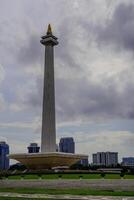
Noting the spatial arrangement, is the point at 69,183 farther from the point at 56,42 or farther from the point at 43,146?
the point at 56,42

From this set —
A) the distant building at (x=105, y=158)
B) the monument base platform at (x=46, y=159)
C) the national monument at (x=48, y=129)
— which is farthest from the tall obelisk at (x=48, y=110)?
the distant building at (x=105, y=158)

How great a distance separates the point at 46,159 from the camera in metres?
63.3

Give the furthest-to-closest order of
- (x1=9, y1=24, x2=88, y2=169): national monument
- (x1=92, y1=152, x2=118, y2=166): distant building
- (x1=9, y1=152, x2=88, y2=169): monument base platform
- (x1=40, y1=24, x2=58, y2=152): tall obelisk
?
(x1=92, y1=152, x2=118, y2=166): distant building < (x1=40, y1=24, x2=58, y2=152): tall obelisk < (x1=9, y1=24, x2=88, y2=169): national monument < (x1=9, y1=152, x2=88, y2=169): monument base platform

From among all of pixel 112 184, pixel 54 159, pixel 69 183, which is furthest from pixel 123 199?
pixel 54 159

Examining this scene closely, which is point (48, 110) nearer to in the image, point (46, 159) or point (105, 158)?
point (46, 159)

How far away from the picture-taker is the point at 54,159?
6278 cm

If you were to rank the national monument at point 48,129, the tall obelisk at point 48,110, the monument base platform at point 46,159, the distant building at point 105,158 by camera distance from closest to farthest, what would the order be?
the monument base platform at point 46,159 < the national monument at point 48,129 < the tall obelisk at point 48,110 < the distant building at point 105,158

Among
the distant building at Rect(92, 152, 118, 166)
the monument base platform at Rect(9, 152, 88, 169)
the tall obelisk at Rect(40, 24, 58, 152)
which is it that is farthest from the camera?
the distant building at Rect(92, 152, 118, 166)

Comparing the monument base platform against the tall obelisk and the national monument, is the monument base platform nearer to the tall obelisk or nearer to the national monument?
the national monument

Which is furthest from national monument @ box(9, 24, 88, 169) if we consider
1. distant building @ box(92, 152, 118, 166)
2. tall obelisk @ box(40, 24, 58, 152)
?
distant building @ box(92, 152, 118, 166)

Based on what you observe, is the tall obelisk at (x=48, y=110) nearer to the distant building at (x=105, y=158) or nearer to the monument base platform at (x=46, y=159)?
the monument base platform at (x=46, y=159)

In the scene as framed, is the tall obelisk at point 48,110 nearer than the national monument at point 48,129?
No

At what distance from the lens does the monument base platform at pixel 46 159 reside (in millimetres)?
62781

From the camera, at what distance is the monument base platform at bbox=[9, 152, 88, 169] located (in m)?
62.8
